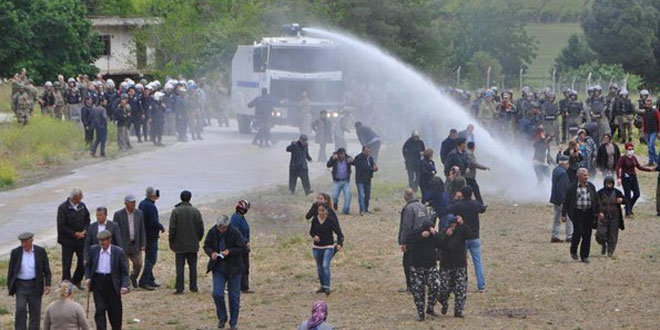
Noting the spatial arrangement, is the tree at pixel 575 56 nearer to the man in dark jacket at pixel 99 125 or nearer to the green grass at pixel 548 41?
the green grass at pixel 548 41

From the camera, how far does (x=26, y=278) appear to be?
16.3 meters

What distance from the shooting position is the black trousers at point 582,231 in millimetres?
21531

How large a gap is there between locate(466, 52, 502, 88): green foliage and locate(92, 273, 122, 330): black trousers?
Result: 54.5 metres

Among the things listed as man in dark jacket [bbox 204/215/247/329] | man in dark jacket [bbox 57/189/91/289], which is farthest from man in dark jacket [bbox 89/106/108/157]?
man in dark jacket [bbox 204/215/247/329]

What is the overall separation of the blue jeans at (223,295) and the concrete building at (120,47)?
5508cm

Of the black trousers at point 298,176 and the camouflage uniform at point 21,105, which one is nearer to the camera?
the black trousers at point 298,176

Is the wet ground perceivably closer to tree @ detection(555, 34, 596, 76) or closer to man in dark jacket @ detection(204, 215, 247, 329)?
man in dark jacket @ detection(204, 215, 247, 329)

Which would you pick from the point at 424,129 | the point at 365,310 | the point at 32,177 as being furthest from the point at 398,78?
the point at 365,310

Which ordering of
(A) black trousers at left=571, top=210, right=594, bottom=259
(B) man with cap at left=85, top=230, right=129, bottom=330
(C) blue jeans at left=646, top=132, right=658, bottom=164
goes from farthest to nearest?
(C) blue jeans at left=646, top=132, right=658, bottom=164, (A) black trousers at left=571, top=210, right=594, bottom=259, (B) man with cap at left=85, top=230, right=129, bottom=330

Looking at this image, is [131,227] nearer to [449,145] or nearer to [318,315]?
[318,315]

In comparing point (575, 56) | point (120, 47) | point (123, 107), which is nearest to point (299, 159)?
point (123, 107)

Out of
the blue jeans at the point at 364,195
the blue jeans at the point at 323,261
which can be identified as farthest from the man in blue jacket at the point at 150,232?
the blue jeans at the point at 364,195

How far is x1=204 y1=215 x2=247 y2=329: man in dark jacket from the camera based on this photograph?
17.2m

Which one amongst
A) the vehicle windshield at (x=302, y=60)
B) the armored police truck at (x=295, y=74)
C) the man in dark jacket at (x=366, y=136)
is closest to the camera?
the man in dark jacket at (x=366, y=136)
